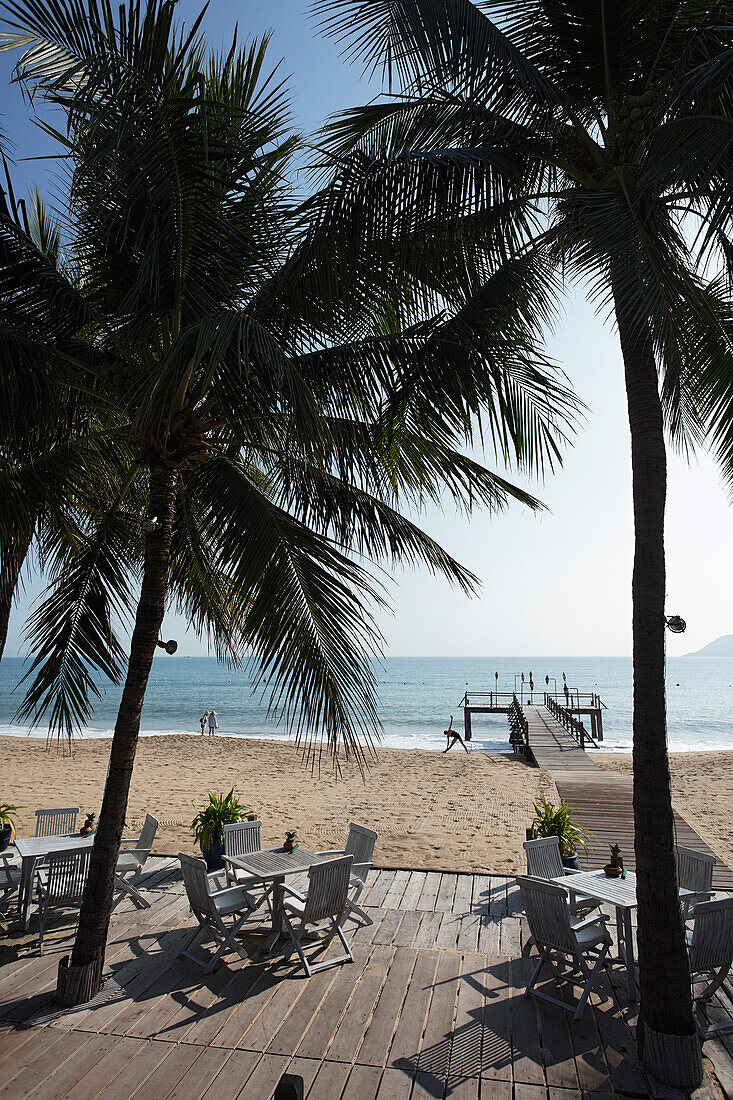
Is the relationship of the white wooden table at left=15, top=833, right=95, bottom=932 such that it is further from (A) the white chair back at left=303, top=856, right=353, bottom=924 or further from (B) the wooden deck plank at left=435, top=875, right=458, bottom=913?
(B) the wooden deck plank at left=435, top=875, right=458, bottom=913

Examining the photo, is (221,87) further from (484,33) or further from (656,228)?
(656,228)

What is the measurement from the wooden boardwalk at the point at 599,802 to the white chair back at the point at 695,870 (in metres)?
1.61

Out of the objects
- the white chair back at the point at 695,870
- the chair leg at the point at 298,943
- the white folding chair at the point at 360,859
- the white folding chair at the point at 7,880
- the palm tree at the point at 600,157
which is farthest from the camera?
the white folding chair at the point at 7,880

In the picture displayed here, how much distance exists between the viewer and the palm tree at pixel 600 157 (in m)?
3.65

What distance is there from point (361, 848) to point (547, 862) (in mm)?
1826

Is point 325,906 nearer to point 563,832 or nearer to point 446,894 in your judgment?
point 446,894

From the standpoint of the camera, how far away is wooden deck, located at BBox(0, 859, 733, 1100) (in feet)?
12.5

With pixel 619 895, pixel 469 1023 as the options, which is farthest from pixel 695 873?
pixel 469 1023

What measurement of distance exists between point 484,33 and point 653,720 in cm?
414

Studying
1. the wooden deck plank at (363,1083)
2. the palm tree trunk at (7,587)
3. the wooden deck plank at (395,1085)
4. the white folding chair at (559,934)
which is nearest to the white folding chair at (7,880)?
the palm tree trunk at (7,587)

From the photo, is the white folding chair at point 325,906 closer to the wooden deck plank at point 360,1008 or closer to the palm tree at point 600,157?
the wooden deck plank at point 360,1008

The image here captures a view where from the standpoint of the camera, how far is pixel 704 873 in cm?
589

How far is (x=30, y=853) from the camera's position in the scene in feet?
20.6

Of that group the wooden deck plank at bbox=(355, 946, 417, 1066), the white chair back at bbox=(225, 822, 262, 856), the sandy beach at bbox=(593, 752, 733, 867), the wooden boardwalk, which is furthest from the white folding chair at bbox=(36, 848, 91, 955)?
the sandy beach at bbox=(593, 752, 733, 867)
